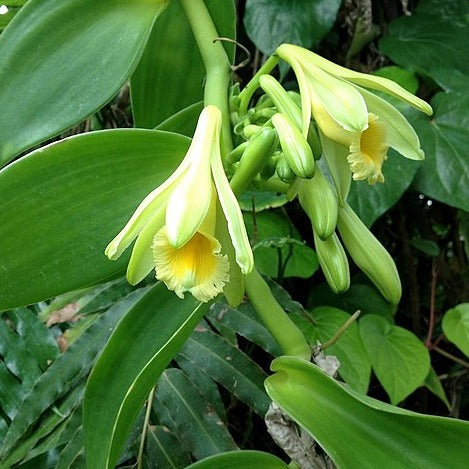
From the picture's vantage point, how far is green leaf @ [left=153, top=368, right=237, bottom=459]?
63cm

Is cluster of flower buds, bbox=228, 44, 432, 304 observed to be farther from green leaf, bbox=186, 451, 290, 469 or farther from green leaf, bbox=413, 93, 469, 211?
green leaf, bbox=413, 93, 469, 211

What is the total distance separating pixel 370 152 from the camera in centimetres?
45

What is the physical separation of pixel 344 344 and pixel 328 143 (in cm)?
40

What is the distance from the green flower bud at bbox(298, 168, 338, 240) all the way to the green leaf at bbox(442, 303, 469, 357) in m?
0.46

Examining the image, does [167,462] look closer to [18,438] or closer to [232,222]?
[18,438]

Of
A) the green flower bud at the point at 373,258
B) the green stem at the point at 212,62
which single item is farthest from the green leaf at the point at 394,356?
the green stem at the point at 212,62

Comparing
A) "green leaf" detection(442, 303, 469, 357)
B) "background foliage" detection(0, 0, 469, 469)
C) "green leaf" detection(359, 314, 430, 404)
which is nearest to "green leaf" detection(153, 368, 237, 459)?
"background foliage" detection(0, 0, 469, 469)

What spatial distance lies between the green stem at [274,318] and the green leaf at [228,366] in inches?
7.6

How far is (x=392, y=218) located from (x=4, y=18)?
0.62 m

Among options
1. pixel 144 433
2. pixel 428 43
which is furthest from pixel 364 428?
pixel 428 43

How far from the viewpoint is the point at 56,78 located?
467mm

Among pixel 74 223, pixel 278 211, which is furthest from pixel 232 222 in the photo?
pixel 278 211

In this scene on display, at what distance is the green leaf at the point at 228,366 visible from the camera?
0.65m

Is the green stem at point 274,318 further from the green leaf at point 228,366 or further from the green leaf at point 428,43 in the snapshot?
the green leaf at point 428,43
